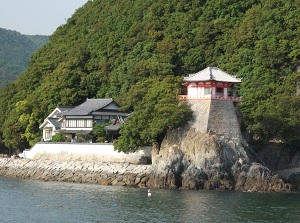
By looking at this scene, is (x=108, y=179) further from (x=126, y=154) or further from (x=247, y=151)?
(x=247, y=151)

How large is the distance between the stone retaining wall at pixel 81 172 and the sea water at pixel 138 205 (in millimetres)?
1577

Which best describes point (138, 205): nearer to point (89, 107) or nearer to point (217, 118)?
point (217, 118)

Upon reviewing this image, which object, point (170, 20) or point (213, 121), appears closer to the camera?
point (213, 121)

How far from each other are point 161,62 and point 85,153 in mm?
13379

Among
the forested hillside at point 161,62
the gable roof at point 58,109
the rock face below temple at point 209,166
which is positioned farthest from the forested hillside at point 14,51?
the rock face below temple at point 209,166

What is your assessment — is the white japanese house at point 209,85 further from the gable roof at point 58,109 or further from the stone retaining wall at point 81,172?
the gable roof at point 58,109

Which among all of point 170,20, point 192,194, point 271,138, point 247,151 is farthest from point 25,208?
point 170,20

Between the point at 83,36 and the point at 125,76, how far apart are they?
1615 cm

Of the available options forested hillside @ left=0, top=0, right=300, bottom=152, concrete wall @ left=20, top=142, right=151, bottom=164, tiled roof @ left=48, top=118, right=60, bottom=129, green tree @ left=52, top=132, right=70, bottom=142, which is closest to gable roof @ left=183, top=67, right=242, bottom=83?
forested hillside @ left=0, top=0, right=300, bottom=152

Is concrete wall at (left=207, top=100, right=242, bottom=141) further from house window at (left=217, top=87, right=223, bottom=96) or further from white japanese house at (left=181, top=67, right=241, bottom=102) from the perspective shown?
house window at (left=217, top=87, right=223, bottom=96)

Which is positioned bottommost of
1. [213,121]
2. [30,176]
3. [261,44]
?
[30,176]

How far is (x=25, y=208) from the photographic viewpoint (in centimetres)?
3550

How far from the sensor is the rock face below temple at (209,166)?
4241cm

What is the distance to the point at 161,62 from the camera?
2375 inches
